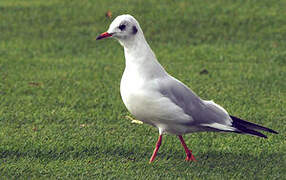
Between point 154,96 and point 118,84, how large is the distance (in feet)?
10.5

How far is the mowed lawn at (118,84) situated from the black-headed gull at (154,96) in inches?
16.7

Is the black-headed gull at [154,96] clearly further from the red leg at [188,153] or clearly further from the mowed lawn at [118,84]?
the mowed lawn at [118,84]

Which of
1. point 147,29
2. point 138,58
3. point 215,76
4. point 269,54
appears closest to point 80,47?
point 147,29

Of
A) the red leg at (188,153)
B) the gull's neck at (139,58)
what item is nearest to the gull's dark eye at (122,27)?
the gull's neck at (139,58)

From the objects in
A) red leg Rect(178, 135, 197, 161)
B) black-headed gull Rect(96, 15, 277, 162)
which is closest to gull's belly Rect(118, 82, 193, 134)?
black-headed gull Rect(96, 15, 277, 162)

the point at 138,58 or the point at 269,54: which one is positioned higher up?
the point at 138,58

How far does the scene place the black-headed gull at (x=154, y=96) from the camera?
15.2 ft

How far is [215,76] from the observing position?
8109mm

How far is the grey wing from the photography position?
4.79 metres

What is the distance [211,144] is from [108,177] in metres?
1.39

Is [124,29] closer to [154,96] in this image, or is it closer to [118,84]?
[154,96]

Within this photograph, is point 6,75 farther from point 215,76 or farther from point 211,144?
point 211,144

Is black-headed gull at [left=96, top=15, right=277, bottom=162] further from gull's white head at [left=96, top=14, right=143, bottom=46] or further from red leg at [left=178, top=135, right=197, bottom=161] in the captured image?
red leg at [left=178, top=135, right=197, bottom=161]

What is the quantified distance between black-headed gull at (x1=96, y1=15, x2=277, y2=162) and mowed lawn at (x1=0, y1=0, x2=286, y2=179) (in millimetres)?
425
